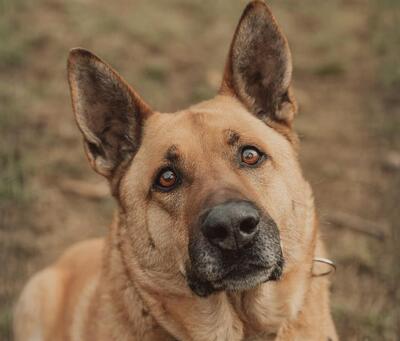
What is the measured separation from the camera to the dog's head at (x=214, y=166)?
315cm

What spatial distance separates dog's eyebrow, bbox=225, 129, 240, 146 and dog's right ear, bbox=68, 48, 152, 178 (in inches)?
25.1

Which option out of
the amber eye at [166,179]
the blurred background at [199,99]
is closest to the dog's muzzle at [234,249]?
the amber eye at [166,179]

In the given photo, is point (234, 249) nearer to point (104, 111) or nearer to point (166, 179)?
point (166, 179)

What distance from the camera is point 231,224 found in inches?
118

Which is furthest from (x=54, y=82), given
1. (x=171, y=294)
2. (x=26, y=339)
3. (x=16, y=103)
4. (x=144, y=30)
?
(x=171, y=294)

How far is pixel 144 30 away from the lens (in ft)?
28.2

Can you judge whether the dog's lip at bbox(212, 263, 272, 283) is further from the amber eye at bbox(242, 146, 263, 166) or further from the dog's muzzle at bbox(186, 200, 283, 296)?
the amber eye at bbox(242, 146, 263, 166)

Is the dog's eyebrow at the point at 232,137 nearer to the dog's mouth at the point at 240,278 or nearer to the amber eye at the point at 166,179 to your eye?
the amber eye at the point at 166,179

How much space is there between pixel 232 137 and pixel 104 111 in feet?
2.84

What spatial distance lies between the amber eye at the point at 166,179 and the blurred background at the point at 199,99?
1.91 m

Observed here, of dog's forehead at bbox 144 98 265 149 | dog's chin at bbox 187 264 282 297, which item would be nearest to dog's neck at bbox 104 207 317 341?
dog's chin at bbox 187 264 282 297

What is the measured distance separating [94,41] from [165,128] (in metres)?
4.91

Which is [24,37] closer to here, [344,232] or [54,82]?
[54,82]

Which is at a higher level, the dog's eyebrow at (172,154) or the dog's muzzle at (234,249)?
the dog's eyebrow at (172,154)
